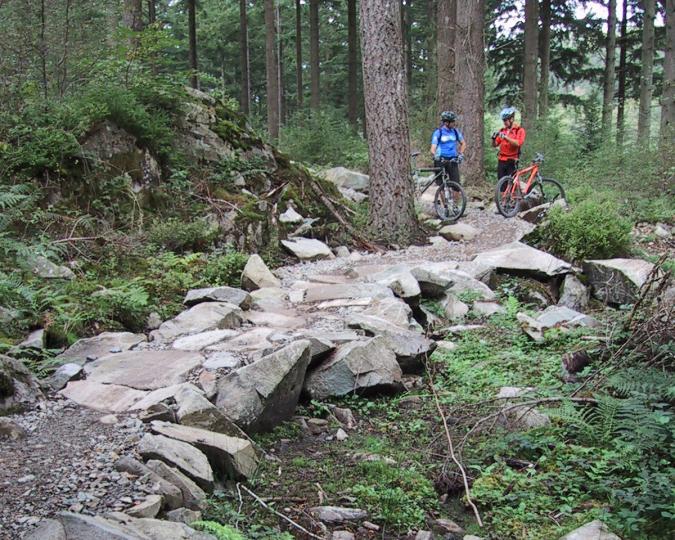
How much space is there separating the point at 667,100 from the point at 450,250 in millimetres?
9377

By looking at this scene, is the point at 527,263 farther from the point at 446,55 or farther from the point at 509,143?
the point at 446,55

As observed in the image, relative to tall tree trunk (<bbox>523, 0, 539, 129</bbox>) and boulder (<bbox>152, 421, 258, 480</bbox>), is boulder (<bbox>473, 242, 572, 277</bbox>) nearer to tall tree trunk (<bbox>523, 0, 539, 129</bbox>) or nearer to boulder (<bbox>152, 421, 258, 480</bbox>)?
boulder (<bbox>152, 421, 258, 480</bbox>)

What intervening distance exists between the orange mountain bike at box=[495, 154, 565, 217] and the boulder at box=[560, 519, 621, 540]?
9056 mm

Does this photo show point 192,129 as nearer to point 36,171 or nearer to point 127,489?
point 36,171

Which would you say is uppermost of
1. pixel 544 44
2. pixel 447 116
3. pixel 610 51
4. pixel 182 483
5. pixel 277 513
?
pixel 544 44

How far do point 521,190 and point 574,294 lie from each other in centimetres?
414

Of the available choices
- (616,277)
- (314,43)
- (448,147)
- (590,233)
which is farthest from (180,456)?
(314,43)

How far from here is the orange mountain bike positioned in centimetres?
1176

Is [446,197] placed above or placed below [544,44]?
below

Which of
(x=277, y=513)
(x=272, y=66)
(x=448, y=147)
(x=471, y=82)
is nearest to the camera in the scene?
(x=277, y=513)

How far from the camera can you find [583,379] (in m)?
5.07

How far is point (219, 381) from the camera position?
450 centimetres

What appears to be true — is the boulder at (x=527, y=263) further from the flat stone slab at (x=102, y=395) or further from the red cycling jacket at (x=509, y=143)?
the flat stone slab at (x=102, y=395)

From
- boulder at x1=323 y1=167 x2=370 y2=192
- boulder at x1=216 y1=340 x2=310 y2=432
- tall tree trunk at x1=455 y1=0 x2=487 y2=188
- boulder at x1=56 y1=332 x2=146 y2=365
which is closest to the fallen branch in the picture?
boulder at x1=216 y1=340 x2=310 y2=432
